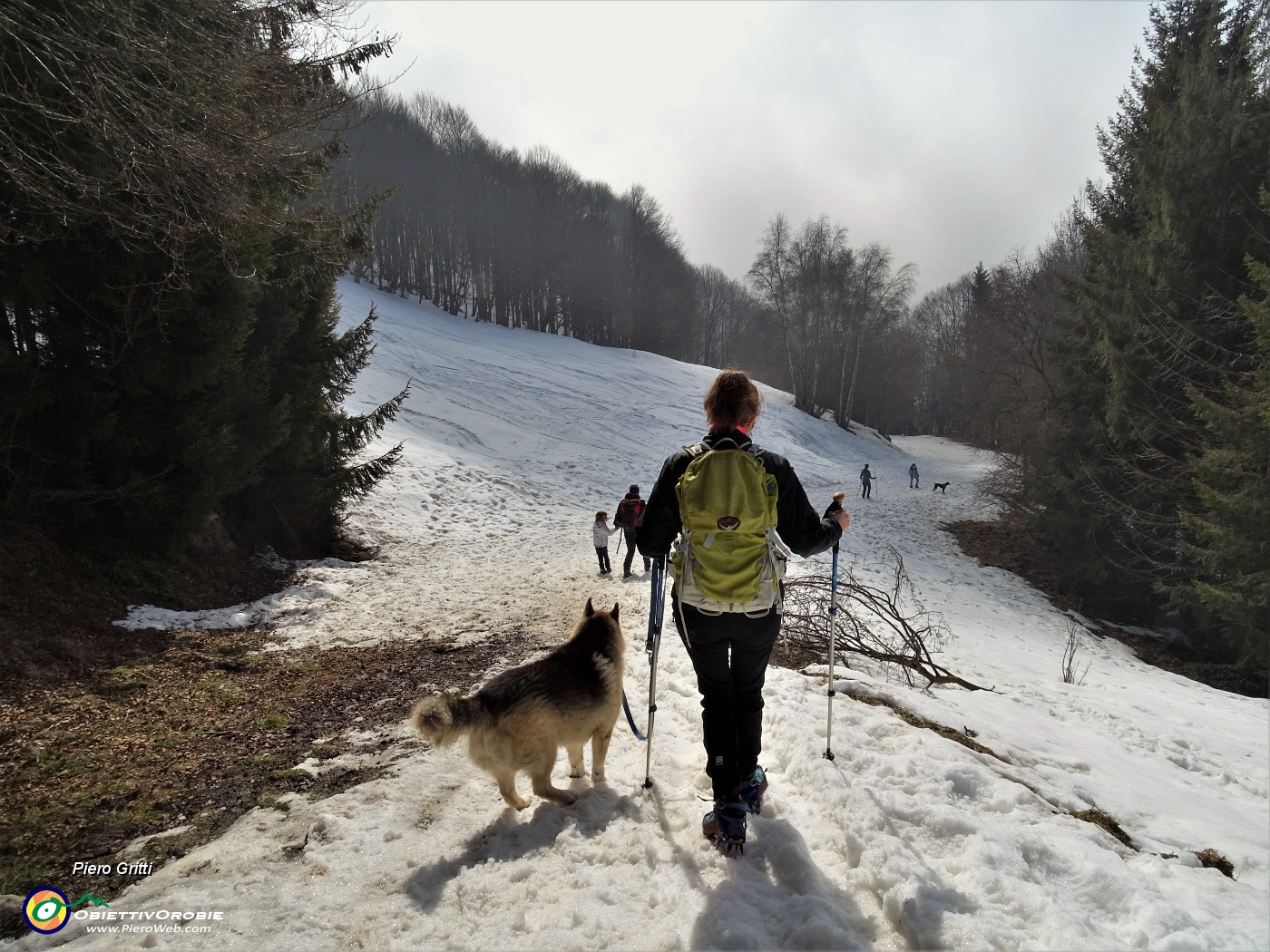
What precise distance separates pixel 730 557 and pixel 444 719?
1.71m

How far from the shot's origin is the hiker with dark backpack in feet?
Answer: 9.46

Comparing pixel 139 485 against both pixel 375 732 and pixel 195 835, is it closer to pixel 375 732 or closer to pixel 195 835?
pixel 375 732

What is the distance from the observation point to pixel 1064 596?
16.9m

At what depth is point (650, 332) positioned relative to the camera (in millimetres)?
53312

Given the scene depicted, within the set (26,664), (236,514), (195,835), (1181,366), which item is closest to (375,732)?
(195,835)

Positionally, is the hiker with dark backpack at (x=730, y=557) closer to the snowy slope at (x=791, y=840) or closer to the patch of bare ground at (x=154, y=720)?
the snowy slope at (x=791, y=840)

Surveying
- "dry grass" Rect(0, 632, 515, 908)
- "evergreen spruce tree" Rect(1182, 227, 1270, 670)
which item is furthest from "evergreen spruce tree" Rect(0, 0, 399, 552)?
"evergreen spruce tree" Rect(1182, 227, 1270, 670)

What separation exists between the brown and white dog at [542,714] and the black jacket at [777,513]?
0.98m

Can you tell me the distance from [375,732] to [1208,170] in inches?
752

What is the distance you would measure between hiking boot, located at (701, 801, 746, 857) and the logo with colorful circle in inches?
112

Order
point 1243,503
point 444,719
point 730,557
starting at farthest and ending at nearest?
1. point 1243,503
2. point 444,719
3. point 730,557

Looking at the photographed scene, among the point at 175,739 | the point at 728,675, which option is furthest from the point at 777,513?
the point at 175,739

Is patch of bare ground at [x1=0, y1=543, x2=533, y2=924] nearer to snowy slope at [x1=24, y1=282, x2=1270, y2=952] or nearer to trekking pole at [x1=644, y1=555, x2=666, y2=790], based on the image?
snowy slope at [x1=24, y1=282, x2=1270, y2=952]

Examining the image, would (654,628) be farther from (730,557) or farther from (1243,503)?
(1243,503)
